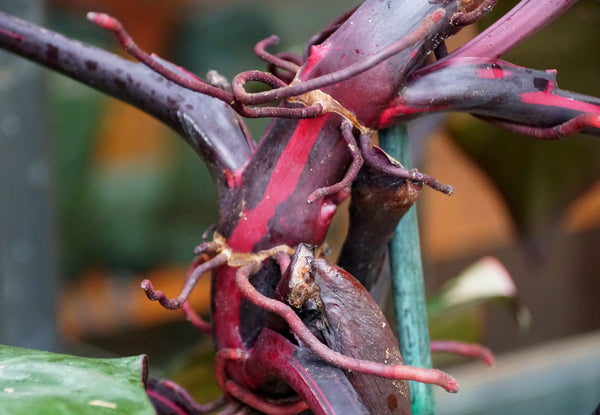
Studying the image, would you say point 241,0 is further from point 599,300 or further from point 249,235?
point 249,235

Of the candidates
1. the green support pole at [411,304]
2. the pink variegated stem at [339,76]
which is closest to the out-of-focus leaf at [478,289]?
the green support pole at [411,304]

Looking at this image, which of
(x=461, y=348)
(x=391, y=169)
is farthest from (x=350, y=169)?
(x=461, y=348)

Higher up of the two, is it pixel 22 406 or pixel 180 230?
pixel 180 230

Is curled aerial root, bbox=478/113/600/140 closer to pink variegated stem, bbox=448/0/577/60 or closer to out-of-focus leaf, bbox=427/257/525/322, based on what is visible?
pink variegated stem, bbox=448/0/577/60

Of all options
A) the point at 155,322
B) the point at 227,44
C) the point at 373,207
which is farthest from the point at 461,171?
the point at 373,207

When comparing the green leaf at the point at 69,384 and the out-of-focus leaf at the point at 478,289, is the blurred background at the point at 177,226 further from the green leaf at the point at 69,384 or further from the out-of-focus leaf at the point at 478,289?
the green leaf at the point at 69,384
